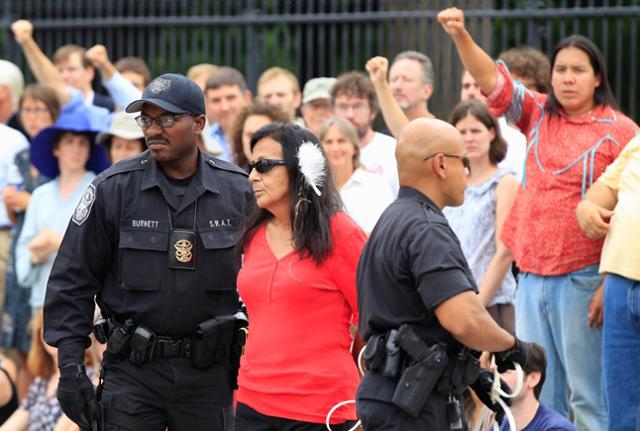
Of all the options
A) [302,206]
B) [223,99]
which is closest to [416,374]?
[302,206]

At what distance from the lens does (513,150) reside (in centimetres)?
873

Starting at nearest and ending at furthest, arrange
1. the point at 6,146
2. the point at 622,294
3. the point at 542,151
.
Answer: the point at 622,294, the point at 542,151, the point at 6,146

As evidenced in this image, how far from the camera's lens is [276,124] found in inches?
234

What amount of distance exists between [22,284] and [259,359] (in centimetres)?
438

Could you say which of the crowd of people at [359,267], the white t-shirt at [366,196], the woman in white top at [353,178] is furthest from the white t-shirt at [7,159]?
the white t-shirt at [366,196]

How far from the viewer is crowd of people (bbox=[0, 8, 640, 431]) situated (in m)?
4.97

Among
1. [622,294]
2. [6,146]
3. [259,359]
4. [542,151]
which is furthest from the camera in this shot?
[6,146]

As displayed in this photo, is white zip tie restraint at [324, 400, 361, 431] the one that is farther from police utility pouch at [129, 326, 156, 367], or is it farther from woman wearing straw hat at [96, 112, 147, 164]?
woman wearing straw hat at [96, 112, 147, 164]

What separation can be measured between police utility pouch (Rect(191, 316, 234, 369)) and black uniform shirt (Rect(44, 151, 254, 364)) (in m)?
0.06

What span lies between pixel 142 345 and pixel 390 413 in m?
1.42

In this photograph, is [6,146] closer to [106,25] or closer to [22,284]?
[22,284]

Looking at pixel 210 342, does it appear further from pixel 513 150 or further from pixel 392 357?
pixel 513 150

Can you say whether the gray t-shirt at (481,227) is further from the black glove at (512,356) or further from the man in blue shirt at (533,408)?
the black glove at (512,356)

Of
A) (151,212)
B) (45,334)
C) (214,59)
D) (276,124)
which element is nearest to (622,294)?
(276,124)
